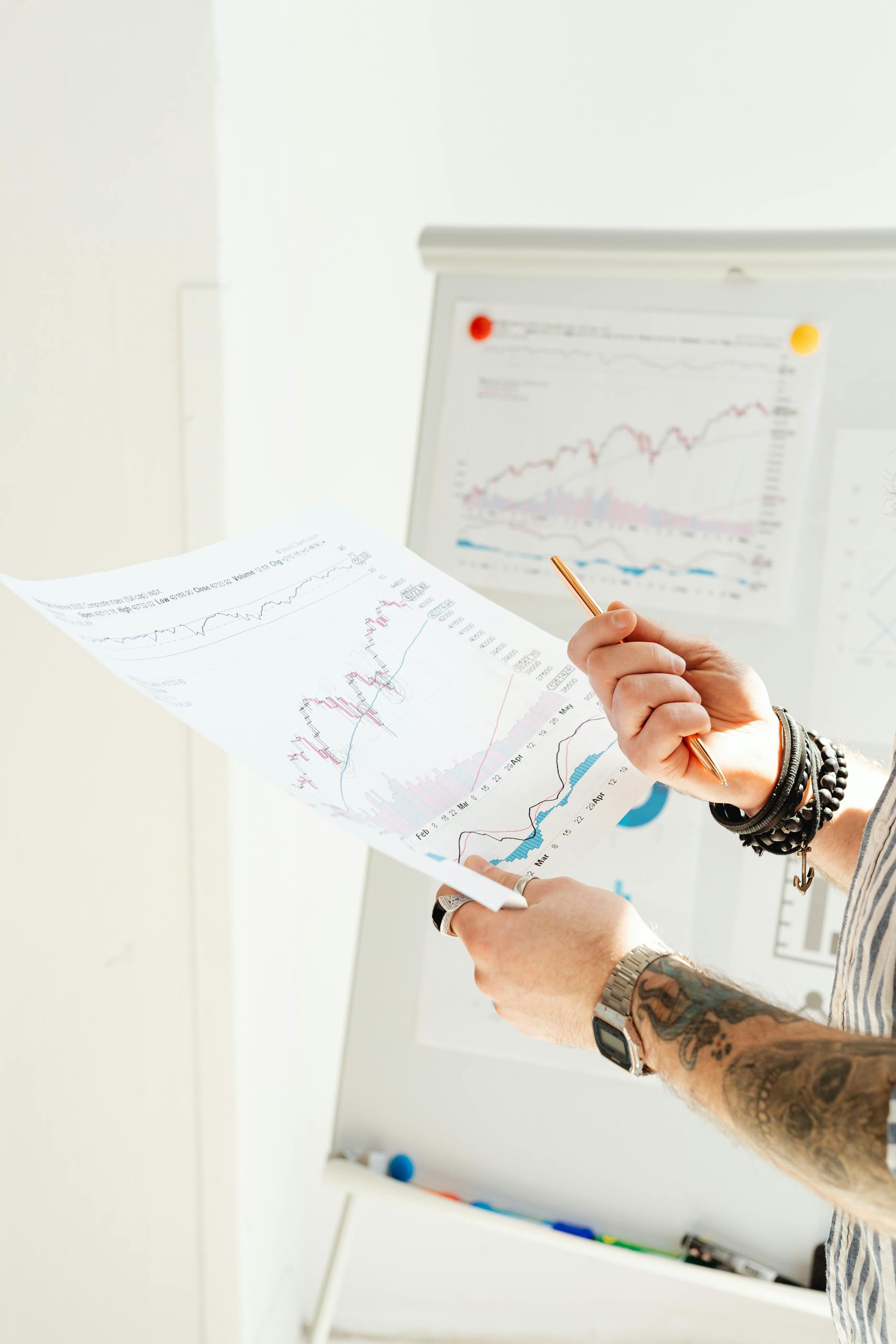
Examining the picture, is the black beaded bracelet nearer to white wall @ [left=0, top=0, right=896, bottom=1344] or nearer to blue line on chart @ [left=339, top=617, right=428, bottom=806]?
blue line on chart @ [left=339, top=617, right=428, bottom=806]

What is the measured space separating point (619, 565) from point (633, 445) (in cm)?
14

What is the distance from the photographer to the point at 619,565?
1.09 metres

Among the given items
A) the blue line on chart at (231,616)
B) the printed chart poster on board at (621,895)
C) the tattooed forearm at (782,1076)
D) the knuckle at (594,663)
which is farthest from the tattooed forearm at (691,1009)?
the printed chart poster on board at (621,895)

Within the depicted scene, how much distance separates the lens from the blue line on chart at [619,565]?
3.48 feet

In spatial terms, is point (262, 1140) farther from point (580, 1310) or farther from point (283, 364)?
point (283, 364)

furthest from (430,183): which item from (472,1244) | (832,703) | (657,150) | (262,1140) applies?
(472,1244)

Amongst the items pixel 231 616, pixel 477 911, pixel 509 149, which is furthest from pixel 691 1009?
pixel 509 149

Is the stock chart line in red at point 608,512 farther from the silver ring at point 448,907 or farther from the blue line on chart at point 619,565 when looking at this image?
the silver ring at point 448,907

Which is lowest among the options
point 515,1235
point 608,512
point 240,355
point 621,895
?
point 515,1235

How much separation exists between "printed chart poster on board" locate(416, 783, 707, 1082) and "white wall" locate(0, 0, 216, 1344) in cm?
32

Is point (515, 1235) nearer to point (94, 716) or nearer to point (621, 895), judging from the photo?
point (621, 895)

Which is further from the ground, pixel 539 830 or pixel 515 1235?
pixel 539 830

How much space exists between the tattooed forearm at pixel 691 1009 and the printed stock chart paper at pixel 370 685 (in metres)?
0.10

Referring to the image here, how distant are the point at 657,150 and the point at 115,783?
3.70 feet
